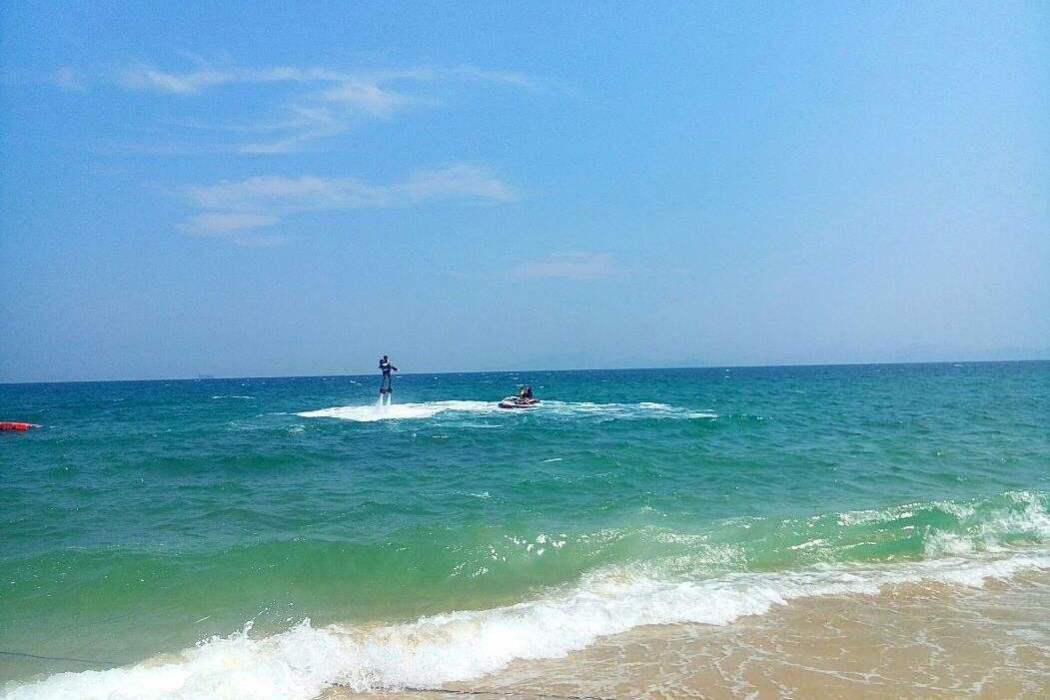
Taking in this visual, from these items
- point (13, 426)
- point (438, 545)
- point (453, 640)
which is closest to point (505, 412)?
point (13, 426)

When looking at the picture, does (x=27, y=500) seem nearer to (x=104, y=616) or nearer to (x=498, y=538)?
(x=104, y=616)

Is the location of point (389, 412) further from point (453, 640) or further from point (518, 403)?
point (453, 640)

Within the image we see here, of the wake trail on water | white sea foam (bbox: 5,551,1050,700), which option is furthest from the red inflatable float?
white sea foam (bbox: 5,551,1050,700)

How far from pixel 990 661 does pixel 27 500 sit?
19.0 m

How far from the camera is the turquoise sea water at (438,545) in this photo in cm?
815

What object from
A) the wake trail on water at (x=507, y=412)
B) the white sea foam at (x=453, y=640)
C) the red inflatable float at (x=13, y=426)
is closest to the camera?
the white sea foam at (x=453, y=640)

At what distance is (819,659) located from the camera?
7.56m

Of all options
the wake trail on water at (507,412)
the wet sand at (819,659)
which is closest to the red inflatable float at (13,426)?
the wake trail on water at (507,412)

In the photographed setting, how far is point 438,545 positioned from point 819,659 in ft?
21.5

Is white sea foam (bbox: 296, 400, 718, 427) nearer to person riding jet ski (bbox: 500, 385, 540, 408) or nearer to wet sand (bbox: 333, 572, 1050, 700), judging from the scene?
person riding jet ski (bbox: 500, 385, 540, 408)

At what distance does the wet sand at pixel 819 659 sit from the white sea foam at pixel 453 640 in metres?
0.31

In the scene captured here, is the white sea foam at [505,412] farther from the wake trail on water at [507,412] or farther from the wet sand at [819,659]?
the wet sand at [819,659]


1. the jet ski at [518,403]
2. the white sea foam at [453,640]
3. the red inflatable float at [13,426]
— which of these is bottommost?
the white sea foam at [453,640]

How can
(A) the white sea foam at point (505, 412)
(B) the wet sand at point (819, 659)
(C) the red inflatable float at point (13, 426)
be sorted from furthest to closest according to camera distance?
(A) the white sea foam at point (505, 412), (C) the red inflatable float at point (13, 426), (B) the wet sand at point (819, 659)
